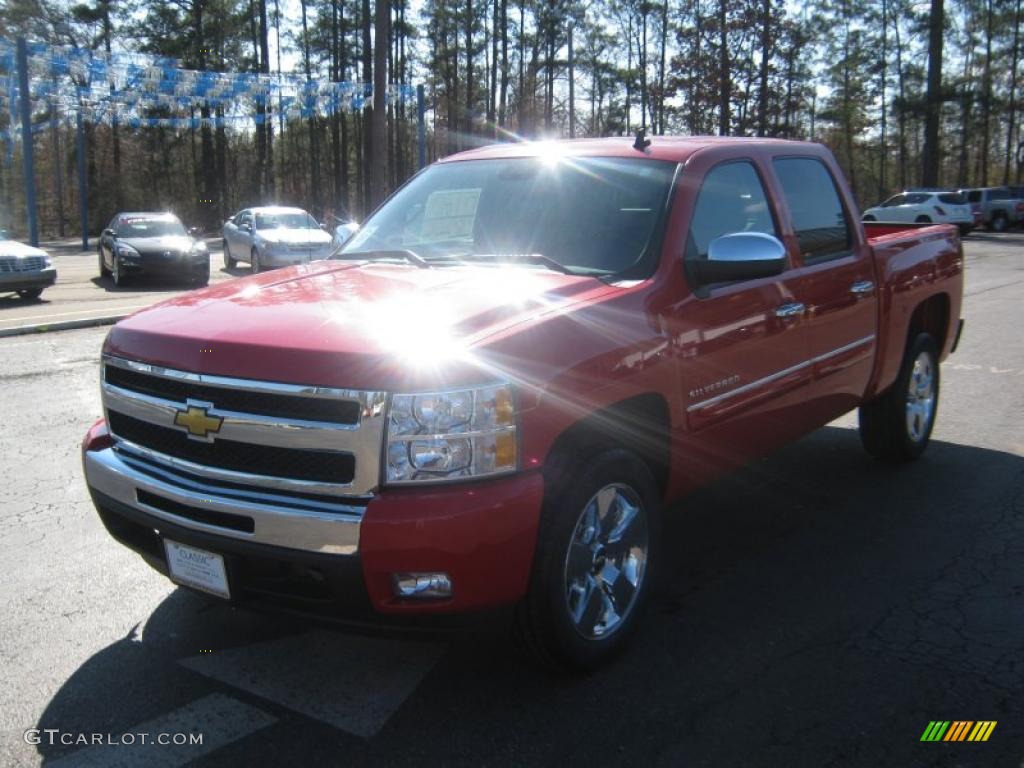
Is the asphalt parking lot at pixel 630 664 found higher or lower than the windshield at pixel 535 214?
lower

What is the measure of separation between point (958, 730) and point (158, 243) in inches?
753

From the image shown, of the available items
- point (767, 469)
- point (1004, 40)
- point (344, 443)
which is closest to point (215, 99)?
point (767, 469)

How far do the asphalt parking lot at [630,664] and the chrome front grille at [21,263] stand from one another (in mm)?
11912

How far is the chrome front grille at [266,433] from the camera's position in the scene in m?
2.69

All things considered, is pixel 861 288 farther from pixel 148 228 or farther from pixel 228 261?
pixel 228 261

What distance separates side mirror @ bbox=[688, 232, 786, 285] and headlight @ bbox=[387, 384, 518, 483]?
1289 mm

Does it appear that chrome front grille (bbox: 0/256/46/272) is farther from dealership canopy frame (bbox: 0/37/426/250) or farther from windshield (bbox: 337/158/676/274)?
windshield (bbox: 337/158/676/274)

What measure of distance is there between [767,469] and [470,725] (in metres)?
3.47

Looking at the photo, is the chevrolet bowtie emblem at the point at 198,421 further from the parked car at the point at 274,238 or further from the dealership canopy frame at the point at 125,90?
the dealership canopy frame at the point at 125,90

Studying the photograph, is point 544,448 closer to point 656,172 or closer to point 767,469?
point 656,172

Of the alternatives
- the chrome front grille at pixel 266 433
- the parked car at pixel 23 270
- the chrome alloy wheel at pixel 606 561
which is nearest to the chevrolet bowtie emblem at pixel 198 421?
the chrome front grille at pixel 266 433

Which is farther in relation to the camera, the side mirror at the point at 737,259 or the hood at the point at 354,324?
the side mirror at the point at 737,259

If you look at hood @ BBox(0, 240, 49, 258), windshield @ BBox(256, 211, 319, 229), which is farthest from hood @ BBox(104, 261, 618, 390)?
windshield @ BBox(256, 211, 319, 229)

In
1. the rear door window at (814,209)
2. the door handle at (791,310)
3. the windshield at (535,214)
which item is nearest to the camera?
the windshield at (535,214)
